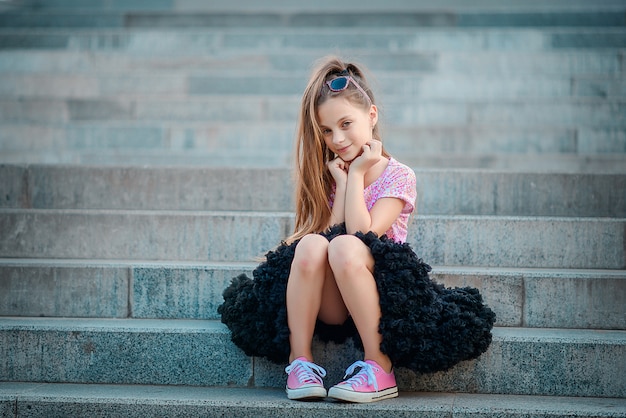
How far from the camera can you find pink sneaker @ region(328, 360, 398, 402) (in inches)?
119

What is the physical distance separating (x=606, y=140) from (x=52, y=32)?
5.43m

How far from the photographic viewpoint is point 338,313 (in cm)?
329

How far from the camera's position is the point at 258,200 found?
15.5ft

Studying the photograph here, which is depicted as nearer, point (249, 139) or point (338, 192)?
point (338, 192)

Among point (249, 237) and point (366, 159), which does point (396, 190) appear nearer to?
point (366, 159)

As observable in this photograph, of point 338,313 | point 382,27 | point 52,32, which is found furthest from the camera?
point 382,27

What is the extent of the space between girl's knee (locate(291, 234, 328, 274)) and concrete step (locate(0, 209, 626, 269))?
969mm

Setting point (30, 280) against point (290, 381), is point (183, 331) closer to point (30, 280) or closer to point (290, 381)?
point (290, 381)

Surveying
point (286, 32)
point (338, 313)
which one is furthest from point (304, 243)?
point (286, 32)

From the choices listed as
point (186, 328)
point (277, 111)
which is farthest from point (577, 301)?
point (277, 111)

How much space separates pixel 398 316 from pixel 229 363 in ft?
2.51

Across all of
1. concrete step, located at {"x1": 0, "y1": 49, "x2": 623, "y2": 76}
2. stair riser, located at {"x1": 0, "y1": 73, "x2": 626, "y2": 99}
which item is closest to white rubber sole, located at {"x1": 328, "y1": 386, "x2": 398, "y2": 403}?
stair riser, located at {"x1": 0, "y1": 73, "x2": 626, "y2": 99}

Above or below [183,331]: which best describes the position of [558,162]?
above

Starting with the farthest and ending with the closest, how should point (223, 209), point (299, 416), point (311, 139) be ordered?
point (223, 209) → point (311, 139) → point (299, 416)
